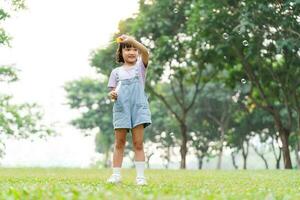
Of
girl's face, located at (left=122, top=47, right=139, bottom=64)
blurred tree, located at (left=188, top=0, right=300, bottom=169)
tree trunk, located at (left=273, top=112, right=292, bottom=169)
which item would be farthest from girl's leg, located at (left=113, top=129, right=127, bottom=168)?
tree trunk, located at (left=273, top=112, right=292, bottom=169)

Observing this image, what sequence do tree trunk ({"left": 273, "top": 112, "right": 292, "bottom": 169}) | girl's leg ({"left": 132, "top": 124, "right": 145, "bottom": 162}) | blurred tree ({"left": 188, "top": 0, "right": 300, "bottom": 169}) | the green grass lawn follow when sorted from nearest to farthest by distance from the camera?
the green grass lawn, girl's leg ({"left": 132, "top": 124, "right": 145, "bottom": 162}), blurred tree ({"left": 188, "top": 0, "right": 300, "bottom": 169}), tree trunk ({"left": 273, "top": 112, "right": 292, "bottom": 169})

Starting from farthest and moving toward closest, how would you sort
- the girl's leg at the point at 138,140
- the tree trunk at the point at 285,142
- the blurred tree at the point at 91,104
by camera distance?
the blurred tree at the point at 91,104 < the tree trunk at the point at 285,142 < the girl's leg at the point at 138,140

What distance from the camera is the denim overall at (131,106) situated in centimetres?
931

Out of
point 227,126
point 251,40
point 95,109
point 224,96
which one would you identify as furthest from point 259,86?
point 95,109

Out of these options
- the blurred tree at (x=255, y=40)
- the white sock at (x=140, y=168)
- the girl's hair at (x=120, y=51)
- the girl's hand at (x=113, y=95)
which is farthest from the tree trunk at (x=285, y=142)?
the girl's hand at (x=113, y=95)

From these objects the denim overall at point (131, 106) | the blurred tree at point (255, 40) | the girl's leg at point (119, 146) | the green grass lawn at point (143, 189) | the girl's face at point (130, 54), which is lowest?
the green grass lawn at point (143, 189)

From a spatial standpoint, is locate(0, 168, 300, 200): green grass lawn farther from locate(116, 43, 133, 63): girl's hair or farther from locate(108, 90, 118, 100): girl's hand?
locate(116, 43, 133, 63): girl's hair

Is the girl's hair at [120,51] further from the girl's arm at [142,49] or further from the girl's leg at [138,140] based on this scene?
the girl's leg at [138,140]

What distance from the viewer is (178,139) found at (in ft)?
195

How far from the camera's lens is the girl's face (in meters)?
9.53

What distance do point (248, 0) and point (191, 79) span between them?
50.3ft

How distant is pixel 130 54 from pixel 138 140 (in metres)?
1.37

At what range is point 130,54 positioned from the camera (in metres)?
9.54

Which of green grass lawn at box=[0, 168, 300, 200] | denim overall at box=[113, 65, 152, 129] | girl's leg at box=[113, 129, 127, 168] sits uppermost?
denim overall at box=[113, 65, 152, 129]
